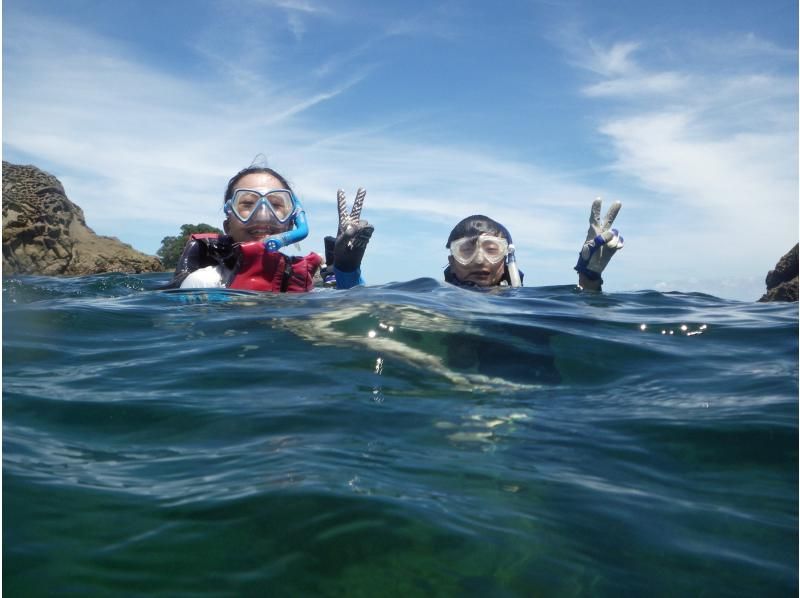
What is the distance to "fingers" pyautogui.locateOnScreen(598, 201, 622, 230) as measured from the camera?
603 centimetres

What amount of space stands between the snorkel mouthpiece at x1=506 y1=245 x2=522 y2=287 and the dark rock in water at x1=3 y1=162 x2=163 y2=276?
29.0 ft

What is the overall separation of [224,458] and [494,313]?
2.82 m

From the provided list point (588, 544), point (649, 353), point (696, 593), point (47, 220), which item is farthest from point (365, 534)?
point (47, 220)

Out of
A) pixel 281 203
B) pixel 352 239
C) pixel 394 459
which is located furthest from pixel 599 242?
pixel 394 459

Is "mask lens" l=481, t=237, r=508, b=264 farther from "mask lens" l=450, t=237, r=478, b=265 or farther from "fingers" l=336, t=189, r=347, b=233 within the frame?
"fingers" l=336, t=189, r=347, b=233

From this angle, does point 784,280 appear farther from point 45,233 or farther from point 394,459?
point 45,233

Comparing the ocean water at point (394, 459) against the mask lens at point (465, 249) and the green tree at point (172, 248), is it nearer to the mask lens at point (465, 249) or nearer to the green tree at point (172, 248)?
the mask lens at point (465, 249)

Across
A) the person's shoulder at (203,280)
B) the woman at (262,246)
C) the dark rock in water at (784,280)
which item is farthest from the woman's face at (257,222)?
the dark rock in water at (784,280)

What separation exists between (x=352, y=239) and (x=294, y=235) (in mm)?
511

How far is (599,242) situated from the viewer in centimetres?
595

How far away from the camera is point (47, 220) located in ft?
42.7

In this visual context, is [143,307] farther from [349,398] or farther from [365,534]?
[365,534]

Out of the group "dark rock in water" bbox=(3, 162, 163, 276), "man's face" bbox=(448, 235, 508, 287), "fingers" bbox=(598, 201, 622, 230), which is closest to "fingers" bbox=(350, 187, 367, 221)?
"man's face" bbox=(448, 235, 508, 287)

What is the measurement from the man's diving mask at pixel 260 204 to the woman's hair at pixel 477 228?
1.69 m
